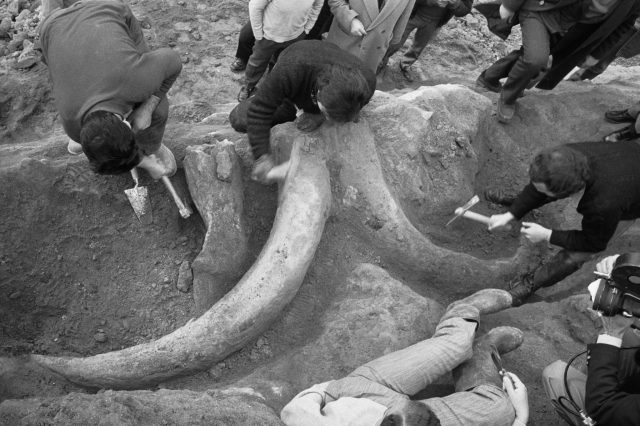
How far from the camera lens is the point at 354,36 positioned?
334cm

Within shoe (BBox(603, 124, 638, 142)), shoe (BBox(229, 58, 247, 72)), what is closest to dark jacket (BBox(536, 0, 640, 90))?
shoe (BBox(603, 124, 638, 142))

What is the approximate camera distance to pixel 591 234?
2.54 meters

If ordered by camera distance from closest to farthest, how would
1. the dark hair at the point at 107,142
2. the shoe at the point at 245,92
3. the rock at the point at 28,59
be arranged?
the dark hair at the point at 107,142 → the shoe at the point at 245,92 → the rock at the point at 28,59

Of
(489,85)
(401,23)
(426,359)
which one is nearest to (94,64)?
(426,359)

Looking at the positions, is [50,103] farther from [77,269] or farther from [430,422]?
[430,422]

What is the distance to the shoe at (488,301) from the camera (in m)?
2.70

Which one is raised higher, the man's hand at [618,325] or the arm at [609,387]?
the man's hand at [618,325]

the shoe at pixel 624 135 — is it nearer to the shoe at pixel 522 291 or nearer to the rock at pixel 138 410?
the shoe at pixel 522 291

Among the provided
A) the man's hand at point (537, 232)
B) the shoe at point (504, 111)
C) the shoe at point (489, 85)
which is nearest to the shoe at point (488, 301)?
the man's hand at point (537, 232)

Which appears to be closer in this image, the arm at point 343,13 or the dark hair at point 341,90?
the dark hair at point 341,90

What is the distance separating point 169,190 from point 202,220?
266 millimetres

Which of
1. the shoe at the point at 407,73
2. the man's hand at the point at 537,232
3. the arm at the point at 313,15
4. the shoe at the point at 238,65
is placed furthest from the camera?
the shoe at the point at 407,73

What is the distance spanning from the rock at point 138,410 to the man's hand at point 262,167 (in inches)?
49.6

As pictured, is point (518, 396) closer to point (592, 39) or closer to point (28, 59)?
point (592, 39)
